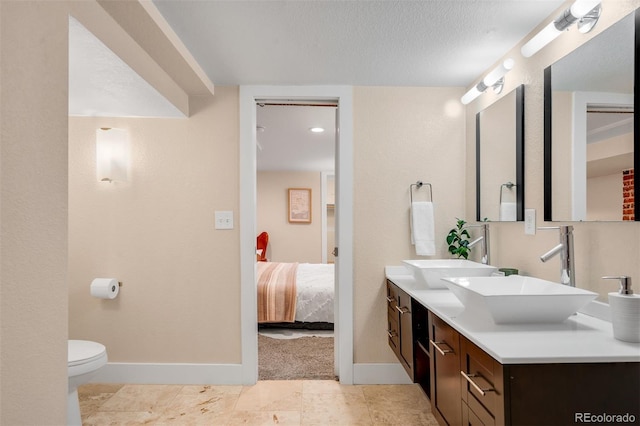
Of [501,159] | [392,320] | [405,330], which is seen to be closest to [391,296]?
[392,320]

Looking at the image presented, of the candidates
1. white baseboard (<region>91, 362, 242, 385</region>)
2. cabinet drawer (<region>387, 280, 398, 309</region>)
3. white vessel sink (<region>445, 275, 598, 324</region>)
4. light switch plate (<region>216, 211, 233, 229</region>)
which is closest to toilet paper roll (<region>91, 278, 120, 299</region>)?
white baseboard (<region>91, 362, 242, 385</region>)

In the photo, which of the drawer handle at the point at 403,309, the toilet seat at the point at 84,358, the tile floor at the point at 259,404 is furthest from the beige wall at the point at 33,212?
the drawer handle at the point at 403,309

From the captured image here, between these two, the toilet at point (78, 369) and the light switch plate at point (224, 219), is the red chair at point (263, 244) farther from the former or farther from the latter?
the toilet at point (78, 369)

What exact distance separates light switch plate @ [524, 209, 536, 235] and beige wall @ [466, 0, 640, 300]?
2 centimetres

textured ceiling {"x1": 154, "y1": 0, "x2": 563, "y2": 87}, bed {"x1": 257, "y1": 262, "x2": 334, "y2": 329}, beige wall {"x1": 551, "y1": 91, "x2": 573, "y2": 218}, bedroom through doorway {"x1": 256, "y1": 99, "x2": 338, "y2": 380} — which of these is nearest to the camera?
beige wall {"x1": 551, "y1": 91, "x2": 573, "y2": 218}

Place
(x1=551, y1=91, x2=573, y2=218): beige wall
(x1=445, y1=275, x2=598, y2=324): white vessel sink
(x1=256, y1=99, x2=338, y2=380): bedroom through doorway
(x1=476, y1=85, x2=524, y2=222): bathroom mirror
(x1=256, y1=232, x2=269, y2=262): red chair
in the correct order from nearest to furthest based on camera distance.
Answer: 1. (x1=445, y1=275, x2=598, y2=324): white vessel sink
2. (x1=551, y1=91, x2=573, y2=218): beige wall
3. (x1=476, y1=85, x2=524, y2=222): bathroom mirror
4. (x1=256, y1=99, x2=338, y2=380): bedroom through doorway
5. (x1=256, y1=232, x2=269, y2=262): red chair

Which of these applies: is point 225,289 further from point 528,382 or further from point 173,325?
point 528,382

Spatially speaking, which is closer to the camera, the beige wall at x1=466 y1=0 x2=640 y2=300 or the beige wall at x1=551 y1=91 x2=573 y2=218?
the beige wall at x1=466 y1=0 x2=640 y2=300

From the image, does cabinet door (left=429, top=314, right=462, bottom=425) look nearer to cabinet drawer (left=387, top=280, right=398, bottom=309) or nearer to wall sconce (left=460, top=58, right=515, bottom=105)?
cabinet drawer (left=387, top=280, right=398, bottom=309)

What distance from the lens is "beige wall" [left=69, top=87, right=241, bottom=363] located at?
264cm

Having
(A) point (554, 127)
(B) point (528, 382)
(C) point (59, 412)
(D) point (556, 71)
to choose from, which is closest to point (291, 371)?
(C) point (59, 412)

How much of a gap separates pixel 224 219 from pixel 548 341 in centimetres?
207

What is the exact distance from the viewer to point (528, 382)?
1029mm
